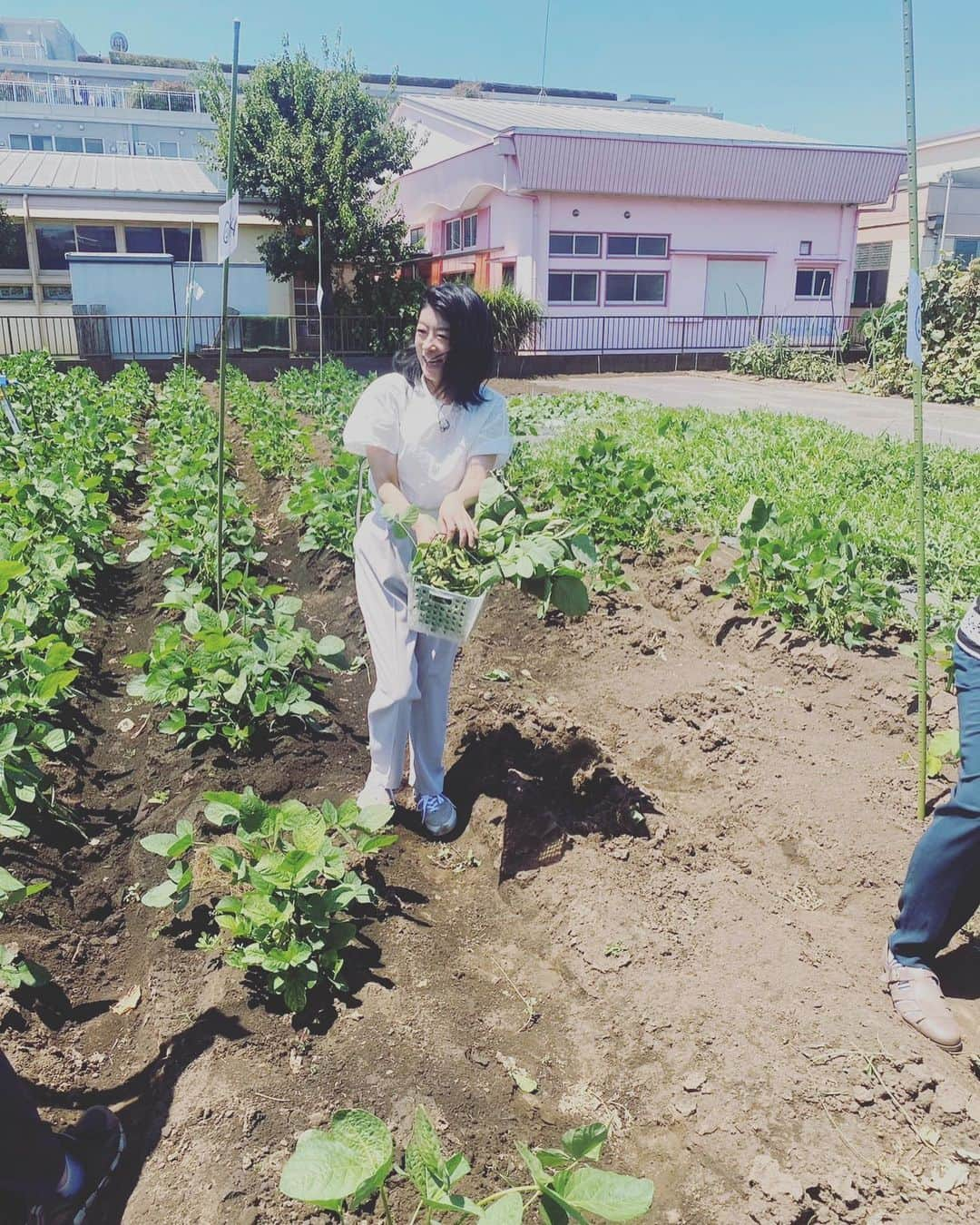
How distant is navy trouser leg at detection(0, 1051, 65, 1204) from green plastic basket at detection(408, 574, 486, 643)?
1.52 metres

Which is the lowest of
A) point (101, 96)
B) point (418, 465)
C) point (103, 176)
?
point (418, 465)

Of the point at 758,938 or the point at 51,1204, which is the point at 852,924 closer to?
the point at 758,938

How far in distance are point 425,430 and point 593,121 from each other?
25452 mm

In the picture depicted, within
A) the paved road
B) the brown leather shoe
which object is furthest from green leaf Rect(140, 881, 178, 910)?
the paved road

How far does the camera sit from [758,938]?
8.67ft

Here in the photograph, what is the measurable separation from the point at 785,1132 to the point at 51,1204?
143cm

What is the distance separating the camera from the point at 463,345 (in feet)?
9.80

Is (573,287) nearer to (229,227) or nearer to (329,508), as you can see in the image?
(329,508)

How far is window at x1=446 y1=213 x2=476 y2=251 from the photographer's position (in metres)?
25.0

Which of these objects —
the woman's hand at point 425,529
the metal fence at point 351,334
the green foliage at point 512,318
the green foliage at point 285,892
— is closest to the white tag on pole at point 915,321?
the woman's hand at point 425,529

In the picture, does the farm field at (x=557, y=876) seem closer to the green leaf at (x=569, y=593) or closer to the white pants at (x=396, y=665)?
the white pants at (x=396, y=665)

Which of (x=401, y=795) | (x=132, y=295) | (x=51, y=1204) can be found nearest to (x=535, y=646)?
(x=401, y=795)

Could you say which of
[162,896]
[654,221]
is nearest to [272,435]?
[162,896]

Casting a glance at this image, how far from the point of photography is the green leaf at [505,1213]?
1.34 meters
